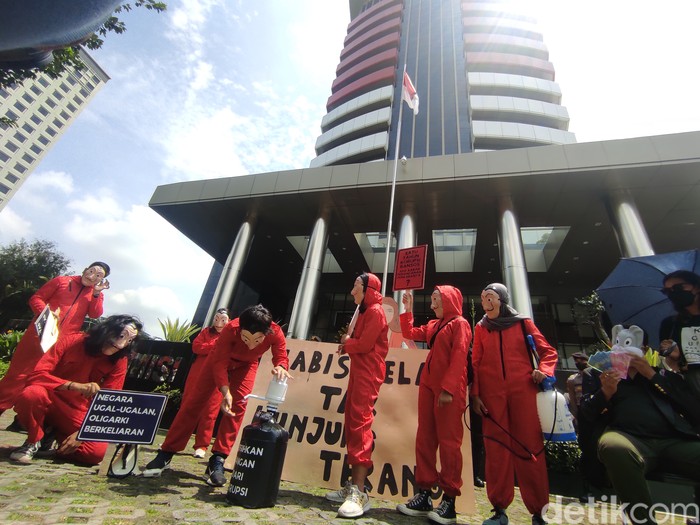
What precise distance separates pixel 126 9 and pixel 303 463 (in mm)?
10170

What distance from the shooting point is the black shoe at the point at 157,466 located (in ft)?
7.90

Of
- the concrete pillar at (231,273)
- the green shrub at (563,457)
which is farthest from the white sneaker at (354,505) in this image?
the concrete pillar at (231,273)

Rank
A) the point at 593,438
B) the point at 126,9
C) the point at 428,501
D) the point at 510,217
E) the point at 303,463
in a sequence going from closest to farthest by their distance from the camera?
1. the point at 593,438
2. the point at 428,501
3. the point at 303,463
4. the point at 126,9
5. the point at 510,217

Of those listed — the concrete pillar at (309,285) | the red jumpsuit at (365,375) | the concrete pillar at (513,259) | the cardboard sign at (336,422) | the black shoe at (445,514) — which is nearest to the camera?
the black shoe at (445,514)

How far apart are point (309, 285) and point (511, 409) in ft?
30.8

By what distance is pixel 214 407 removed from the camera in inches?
137

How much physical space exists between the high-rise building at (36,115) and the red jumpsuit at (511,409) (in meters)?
90.9

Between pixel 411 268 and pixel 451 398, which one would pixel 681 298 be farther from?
pixel 411 268

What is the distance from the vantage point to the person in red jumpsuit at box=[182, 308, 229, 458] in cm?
337

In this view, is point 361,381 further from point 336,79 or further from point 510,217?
point 336,79

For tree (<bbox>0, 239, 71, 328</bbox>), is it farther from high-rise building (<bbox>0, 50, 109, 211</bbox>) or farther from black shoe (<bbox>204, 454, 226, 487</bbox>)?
high-rise building (<bbox>0, 50, 109, 211</bbox>)

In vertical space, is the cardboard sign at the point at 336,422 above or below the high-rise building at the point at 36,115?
below

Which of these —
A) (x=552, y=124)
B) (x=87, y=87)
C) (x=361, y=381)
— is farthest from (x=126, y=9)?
(x=87, y=87)

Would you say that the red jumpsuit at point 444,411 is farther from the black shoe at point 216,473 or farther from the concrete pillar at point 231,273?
→ the concrete pillar at point 231,273
